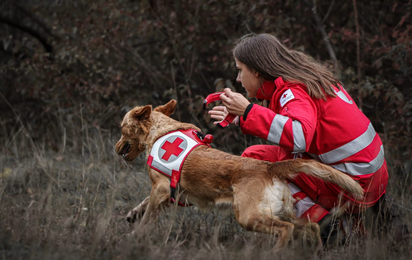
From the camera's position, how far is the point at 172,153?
10.9 ft

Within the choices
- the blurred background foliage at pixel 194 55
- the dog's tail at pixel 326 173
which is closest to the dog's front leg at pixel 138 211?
the dog's tail at pixel 326 173

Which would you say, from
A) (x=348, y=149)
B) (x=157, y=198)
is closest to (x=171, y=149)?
(x=157, y=198)

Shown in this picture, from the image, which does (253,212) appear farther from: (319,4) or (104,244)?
(319,4)

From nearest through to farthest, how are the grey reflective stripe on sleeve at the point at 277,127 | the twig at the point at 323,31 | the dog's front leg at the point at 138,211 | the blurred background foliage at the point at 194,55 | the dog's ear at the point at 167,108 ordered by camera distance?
the grey reflective stripe on sleeve at the point at 277,127, the dog's front leg at the point at 138,211, the dog's ear at the point at 167,108, the blurred background foliage at the point at 194,55, the twig at the point at 323,31

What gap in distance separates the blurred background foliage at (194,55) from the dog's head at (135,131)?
7.08ft

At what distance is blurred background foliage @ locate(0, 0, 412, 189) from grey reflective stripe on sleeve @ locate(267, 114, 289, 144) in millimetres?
2805

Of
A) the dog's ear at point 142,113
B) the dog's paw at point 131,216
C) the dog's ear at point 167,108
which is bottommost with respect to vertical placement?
the dog's paw at point 131,216

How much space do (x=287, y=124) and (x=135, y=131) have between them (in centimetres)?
141

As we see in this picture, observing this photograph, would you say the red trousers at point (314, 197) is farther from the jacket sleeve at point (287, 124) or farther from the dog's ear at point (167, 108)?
the dog's ear at point (167, 108)

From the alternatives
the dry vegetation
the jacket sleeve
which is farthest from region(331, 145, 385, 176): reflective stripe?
the dry vegetation

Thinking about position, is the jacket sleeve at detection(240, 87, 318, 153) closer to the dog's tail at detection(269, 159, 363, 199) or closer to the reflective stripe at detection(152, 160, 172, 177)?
the dog's tail at detection(269, 159, 363, 199)

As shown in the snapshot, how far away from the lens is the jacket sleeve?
2.77 meters

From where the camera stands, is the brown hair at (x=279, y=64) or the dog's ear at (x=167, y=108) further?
the dog's ear at (x=167, y=108)

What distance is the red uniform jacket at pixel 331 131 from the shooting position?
2828 mm
